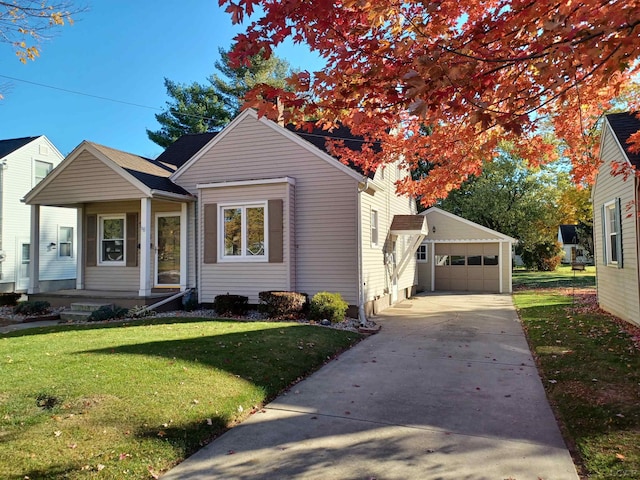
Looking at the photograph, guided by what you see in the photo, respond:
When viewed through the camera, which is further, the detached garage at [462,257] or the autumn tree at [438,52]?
the detached garage at [462,257]

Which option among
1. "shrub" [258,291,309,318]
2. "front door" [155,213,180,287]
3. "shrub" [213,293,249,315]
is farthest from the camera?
"front door" [155,213,180,287]

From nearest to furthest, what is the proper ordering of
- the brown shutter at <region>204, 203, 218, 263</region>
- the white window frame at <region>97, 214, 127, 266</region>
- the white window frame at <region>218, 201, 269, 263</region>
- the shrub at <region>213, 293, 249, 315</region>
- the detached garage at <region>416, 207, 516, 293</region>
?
the shrub at <region>213, 293, 249, 315</region> → the white window frame at <region>218, 201, 269, 263</region> → the brown shutter at <region>204, 203, 218, 263</region> → the white window frame at <region>97, 214, 127, 266</region> → the detached garage at <region>416, 207, 516, 293</region>

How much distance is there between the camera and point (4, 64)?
9.02 meters

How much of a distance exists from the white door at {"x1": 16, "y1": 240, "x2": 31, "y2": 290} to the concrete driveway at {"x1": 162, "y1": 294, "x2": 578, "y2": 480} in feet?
60.9

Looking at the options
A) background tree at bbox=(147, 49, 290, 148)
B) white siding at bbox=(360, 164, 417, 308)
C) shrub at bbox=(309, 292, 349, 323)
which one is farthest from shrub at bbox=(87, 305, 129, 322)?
background tree at bbox=(147, 49, 290, 148)

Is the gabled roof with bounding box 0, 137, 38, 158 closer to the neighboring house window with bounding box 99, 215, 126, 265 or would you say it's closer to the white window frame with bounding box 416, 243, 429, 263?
the neighboring house window with bounding box 99, 215, 126, 265

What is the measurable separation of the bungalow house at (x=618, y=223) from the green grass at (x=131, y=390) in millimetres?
6206

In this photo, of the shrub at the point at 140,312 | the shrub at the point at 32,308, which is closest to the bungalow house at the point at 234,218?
the shrub at the point at 140,312

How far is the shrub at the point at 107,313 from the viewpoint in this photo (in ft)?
34.8

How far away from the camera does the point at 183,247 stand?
1272 cm

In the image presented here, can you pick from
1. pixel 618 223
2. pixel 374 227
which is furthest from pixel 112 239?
pixel 618 223

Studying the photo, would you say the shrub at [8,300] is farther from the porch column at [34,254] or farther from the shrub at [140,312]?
the shrub at [140,312]

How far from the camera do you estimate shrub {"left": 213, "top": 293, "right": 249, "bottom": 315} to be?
11.0 meters

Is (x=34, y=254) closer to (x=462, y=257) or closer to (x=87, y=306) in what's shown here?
(x=87, y=306)
